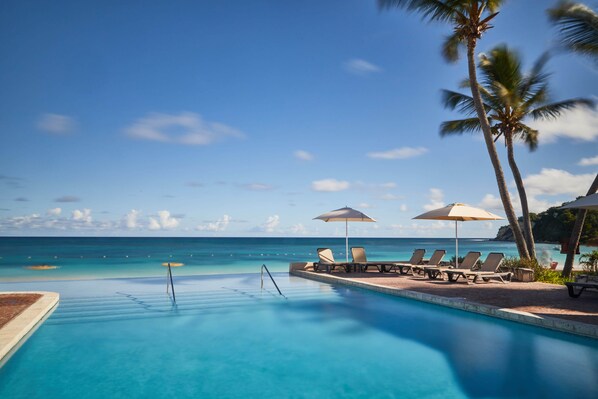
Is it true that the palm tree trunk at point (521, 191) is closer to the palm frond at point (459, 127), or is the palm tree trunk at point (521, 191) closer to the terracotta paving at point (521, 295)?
the palm frond at point (459, 127)

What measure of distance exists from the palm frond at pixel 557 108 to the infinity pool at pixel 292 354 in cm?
981

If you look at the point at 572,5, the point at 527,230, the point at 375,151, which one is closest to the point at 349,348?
the point at 527,230

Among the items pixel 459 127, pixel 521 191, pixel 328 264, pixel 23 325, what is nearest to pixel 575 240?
pixel 521 191

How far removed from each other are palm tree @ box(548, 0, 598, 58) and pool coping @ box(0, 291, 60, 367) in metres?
13.6

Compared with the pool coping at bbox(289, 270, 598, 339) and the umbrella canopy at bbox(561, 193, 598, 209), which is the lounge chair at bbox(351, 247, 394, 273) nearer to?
the pool coping at bbox(289, 270, 598, 339)

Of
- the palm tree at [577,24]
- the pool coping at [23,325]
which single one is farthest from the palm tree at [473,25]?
the pool coping at [23,325]

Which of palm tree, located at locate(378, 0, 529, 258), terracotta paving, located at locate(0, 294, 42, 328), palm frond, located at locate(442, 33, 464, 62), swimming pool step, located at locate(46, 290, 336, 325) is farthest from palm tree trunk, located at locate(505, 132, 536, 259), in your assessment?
terracotta paving, located at locate(0, 294, 42, 328)

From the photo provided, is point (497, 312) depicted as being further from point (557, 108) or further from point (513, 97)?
point (557, 108)

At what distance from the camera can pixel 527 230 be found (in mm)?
13352

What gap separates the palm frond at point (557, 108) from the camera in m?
14.3

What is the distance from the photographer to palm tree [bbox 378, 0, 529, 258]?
1280 cm

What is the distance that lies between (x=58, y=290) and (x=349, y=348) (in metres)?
8.72

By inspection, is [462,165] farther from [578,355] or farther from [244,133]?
[578,355]

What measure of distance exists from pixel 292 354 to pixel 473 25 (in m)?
11.7
